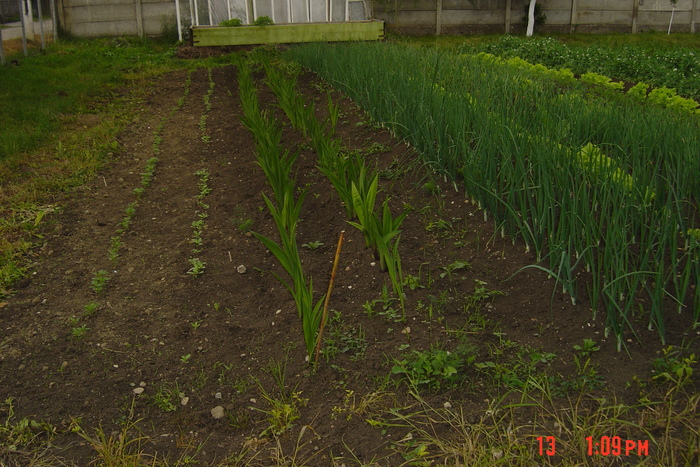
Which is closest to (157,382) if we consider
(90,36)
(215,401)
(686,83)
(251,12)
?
(215,401)

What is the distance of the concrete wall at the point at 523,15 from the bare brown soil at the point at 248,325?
1114 cm

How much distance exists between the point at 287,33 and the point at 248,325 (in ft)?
31.4

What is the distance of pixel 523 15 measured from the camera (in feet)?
49.8

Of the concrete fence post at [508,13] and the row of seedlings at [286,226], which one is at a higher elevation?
the concrete fence post at [508,13]

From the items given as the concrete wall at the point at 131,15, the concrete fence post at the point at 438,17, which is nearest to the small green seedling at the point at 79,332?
the concrete wall at the point at 131,15

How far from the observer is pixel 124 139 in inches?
226

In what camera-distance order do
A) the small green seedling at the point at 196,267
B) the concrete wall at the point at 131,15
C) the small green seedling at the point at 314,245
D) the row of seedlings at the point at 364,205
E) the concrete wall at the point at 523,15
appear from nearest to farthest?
the row of seedlings at the point at 364,205, the small green seedling at the point at 196,267, the small green seedling at the point at 314,245, the concrete wall at the point at 131,15, the concrete wall at the point at 523,15

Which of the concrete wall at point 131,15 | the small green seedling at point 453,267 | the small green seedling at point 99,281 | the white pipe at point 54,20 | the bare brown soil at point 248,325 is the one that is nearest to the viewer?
the bare brown soil at point 248,325

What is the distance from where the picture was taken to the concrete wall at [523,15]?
14.5m

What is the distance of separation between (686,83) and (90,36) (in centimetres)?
1113

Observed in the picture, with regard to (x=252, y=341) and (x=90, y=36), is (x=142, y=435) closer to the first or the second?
(x=252, y=341)
